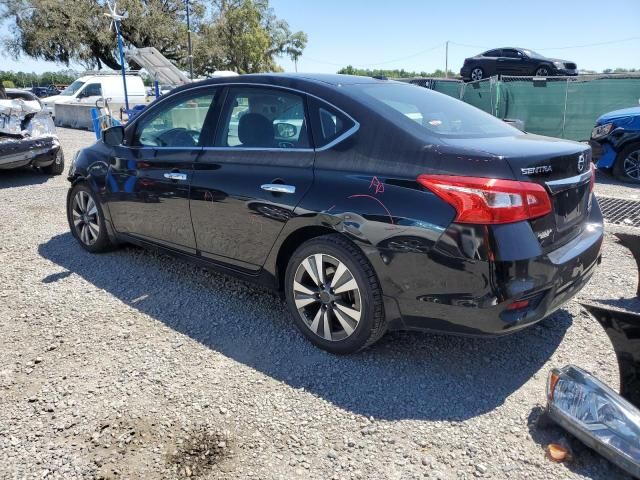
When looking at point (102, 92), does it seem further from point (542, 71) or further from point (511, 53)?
point (542, 71)

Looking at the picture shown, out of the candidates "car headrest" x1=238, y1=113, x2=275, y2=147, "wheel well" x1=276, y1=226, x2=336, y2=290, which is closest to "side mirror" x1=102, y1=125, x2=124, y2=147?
"car headrest" x1=238, y1=113, x2=275, y2=147

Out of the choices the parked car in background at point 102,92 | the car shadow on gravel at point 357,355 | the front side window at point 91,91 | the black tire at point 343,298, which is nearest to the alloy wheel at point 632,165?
the car shadow on gravel at point 357,355

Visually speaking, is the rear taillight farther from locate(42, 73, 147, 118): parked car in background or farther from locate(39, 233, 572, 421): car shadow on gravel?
locate(42, 73, 147, 118): parked car in background

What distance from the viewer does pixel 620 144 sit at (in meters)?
8.19

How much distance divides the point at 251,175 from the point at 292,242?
52 centimetres

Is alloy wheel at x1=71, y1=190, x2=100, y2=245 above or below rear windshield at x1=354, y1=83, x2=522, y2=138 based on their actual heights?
below

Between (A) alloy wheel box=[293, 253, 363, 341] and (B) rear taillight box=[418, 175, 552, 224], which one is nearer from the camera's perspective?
(B) rear taillight box=[418, 175, 552, 224]

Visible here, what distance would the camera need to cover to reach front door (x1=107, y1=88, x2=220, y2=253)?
3.79 meters

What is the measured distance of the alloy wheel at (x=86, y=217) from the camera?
482 centimetres

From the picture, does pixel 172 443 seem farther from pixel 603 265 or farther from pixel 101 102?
pixel 101 102

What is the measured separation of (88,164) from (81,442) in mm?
3042

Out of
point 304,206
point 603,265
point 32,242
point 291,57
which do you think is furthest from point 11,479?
point 291,57

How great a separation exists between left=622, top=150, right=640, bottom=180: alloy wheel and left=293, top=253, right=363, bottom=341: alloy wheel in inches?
287

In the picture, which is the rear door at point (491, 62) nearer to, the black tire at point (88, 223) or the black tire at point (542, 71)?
the black tire at point (542, 71)
